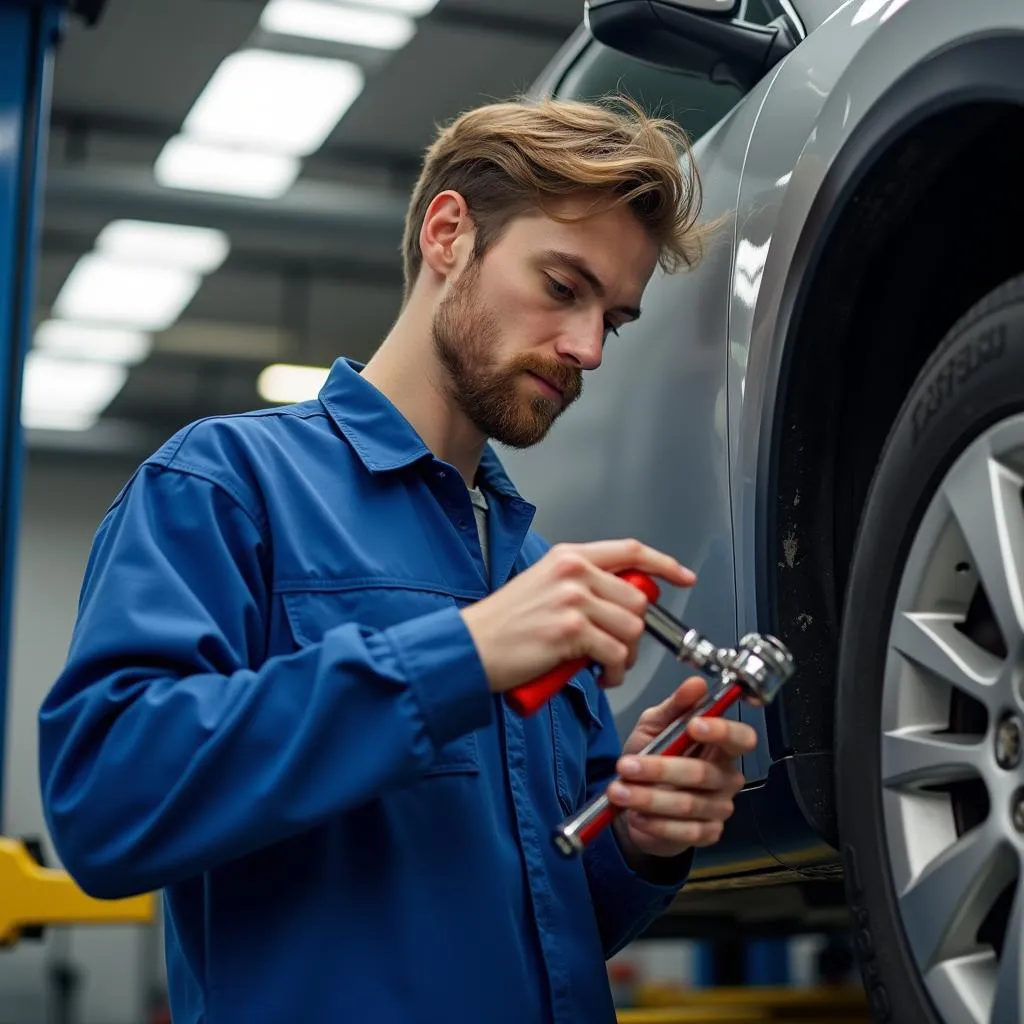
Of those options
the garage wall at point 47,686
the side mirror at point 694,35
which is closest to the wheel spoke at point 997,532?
the side mirror at point 694,35

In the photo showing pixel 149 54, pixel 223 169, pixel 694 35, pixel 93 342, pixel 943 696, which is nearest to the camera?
pixel 943 696

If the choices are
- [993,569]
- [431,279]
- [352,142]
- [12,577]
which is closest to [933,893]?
[993,569]

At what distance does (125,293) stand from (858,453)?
21.7 feet

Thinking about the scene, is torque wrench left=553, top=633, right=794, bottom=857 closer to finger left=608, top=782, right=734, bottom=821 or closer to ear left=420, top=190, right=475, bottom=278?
finger left=608, top=782, right=734, bottom=821

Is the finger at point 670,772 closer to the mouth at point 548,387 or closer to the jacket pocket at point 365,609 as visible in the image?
the jacket pocket at point 365,609

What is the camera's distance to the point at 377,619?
3.90ft

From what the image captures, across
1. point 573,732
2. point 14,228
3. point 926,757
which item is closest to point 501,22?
point 14,228

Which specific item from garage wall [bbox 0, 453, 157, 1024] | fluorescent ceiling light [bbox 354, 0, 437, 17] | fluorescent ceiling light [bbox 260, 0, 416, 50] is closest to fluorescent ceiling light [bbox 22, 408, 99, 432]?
garage wall [bbox 0, 453, 157, 1024]

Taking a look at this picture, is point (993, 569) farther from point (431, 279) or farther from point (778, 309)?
point (431, 279)

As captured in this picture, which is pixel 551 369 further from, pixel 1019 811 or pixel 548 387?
pixel 1019 811

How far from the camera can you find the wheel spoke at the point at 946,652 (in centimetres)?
110

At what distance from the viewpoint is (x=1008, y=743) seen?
1064 millimetres

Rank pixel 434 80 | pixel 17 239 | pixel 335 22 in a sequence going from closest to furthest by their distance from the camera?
pixel 17 239
pixel 335 22
pixel 434 80

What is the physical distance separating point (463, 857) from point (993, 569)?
46 cm
